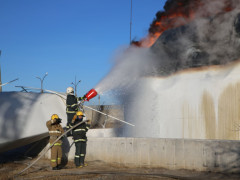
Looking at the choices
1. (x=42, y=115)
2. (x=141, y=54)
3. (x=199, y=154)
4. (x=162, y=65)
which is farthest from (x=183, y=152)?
(x=141, y=54)

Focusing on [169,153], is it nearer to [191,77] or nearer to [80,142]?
[80,142]

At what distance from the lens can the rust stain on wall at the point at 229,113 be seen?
1214 cm

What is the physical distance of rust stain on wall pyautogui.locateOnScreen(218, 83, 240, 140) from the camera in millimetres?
12141

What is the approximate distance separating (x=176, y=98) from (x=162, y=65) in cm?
195

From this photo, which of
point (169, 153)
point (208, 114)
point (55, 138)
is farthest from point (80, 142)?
point (208, 114)

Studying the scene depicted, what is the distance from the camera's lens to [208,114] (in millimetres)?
13062

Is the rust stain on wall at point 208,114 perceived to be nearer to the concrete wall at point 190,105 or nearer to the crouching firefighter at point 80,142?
the concrete wall at point 190,105

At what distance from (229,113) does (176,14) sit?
19.2ft

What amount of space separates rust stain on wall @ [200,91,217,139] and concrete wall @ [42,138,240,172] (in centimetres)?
495

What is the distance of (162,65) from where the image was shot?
1519 centimetres

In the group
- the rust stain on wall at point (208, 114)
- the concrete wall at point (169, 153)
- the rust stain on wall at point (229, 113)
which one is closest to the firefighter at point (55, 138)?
the concrete wall at point (169, 153)

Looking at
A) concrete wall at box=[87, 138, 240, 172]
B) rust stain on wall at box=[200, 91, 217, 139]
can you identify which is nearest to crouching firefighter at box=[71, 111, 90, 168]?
concrete wall at box=[87, 138, 240, 172]

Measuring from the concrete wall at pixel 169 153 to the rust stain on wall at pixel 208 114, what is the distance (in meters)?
4.95

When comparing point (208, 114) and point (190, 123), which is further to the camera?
point (190, 123)
